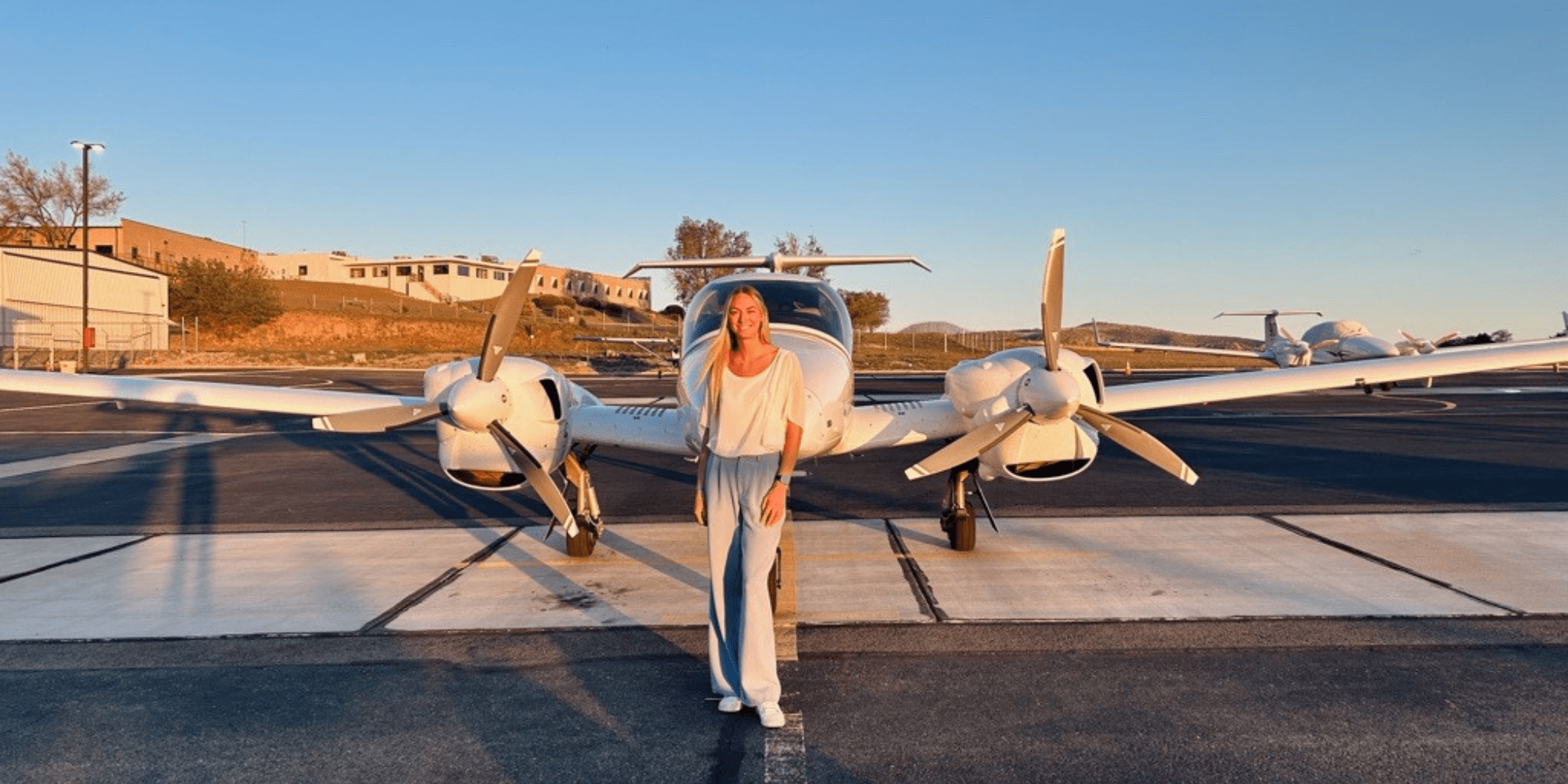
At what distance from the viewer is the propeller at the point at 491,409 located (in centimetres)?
725

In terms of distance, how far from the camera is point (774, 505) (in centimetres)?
473

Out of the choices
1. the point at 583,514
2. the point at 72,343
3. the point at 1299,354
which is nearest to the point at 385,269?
the point at 72,343

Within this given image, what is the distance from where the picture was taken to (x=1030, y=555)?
28.1ft

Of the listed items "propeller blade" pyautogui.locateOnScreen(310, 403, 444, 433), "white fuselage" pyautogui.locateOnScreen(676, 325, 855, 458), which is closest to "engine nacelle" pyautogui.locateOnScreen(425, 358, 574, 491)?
"propeller blade" pyautogui.locateOnScreen(310, 403, 444, 433)

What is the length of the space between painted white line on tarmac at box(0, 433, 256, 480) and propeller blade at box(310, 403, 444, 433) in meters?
10.5

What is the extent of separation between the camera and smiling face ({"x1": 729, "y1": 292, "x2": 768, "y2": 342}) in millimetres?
4754

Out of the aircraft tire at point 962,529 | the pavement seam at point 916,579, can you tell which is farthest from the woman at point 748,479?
the aircraft tire at point 962,529

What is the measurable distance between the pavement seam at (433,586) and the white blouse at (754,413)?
11.2 feet

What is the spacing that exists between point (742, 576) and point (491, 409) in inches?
135

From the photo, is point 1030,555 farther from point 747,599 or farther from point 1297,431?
point 1297,431

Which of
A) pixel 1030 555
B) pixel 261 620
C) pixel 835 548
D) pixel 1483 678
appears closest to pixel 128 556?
pixel 261 620

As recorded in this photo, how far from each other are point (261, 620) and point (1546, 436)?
2249 centimetres

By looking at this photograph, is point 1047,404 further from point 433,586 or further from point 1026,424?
point 433,586

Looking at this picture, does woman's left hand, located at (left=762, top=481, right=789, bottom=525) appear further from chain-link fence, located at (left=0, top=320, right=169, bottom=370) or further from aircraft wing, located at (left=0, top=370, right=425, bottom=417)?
chain-link fence, located at (left=0, top=320, right=169, bottom=370)
